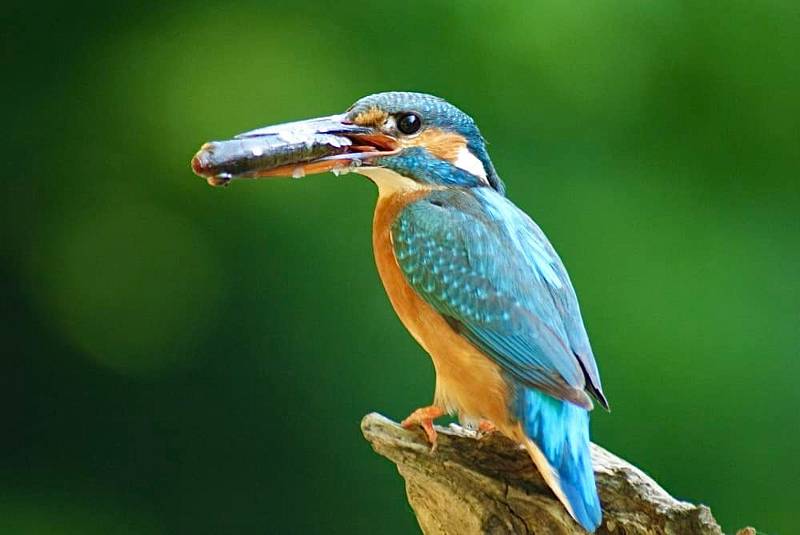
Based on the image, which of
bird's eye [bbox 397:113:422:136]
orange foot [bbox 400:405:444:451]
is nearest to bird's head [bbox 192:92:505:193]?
bird's eye [bbox 397:113:422:136]

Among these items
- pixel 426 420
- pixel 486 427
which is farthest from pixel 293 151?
pixel 486 427

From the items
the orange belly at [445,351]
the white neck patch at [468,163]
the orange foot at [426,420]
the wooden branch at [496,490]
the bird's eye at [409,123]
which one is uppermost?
the bird's eye at [409,123]

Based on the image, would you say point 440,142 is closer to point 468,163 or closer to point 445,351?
point 468,163

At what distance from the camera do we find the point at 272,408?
10.6 feet

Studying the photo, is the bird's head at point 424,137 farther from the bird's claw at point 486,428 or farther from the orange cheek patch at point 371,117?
the bird's claw at point 486,428

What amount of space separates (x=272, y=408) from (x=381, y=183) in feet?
3.92

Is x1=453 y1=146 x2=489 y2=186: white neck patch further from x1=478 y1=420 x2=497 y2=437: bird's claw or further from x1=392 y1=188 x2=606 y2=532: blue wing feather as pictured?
x1=478 y1=420 x2=497 y2=437: bird's claw

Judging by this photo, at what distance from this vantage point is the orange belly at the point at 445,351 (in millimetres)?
2039

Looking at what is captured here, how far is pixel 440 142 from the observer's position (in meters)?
2.17

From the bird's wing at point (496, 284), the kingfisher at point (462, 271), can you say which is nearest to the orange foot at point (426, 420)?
the kingfisher at point (462, 271)

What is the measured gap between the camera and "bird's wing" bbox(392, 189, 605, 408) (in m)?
2.00

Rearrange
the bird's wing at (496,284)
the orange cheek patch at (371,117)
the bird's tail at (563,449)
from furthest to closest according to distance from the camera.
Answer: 1. the orange cheek patch at (371,117)
2. the bird's wing at (496,284)
3. the bird's tail at (563,449)

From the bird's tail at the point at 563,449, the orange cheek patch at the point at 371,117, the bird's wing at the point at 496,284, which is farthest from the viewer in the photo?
the orange cheek patch at the point at 371,117

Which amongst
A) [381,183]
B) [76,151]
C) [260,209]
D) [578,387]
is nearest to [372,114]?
[381,183]
